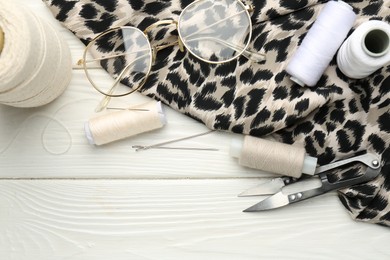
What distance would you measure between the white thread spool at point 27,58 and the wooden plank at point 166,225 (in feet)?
0.48

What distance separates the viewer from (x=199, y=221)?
72cm

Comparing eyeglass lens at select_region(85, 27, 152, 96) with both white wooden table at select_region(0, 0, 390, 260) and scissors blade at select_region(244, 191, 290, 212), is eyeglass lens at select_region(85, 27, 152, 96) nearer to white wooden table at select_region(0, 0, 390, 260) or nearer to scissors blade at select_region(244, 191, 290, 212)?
white wooden table at select_region(0, 0, 390, 260)

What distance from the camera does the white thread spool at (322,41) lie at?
0.66 meters

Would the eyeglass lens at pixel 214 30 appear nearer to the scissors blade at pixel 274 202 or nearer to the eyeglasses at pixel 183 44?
the eyeglasses at pixel 183 44

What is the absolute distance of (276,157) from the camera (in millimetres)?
679

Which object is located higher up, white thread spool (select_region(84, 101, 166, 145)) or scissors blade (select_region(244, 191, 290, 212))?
white thread spool (select_region(84, 101, 166, 145))

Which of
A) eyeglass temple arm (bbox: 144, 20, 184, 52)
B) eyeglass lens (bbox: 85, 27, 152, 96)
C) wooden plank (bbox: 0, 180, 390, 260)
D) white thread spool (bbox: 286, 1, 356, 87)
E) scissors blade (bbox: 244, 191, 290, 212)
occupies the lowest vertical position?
wooden plank (bbox: 0, 180, 390, 260)

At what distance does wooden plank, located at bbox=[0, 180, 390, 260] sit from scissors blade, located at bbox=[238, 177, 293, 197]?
0.01m

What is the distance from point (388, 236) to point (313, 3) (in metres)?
0.33

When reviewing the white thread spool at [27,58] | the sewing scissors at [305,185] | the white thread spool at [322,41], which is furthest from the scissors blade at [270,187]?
the white thread spool at [27,58]

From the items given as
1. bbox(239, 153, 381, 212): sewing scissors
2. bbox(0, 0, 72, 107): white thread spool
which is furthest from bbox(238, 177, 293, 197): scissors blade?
bbox(0, 0, 72, 107): white thread spool

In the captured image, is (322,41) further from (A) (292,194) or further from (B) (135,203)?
(B) (135,203)

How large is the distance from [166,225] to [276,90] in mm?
239

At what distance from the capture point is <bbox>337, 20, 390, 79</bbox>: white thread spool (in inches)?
24.5
